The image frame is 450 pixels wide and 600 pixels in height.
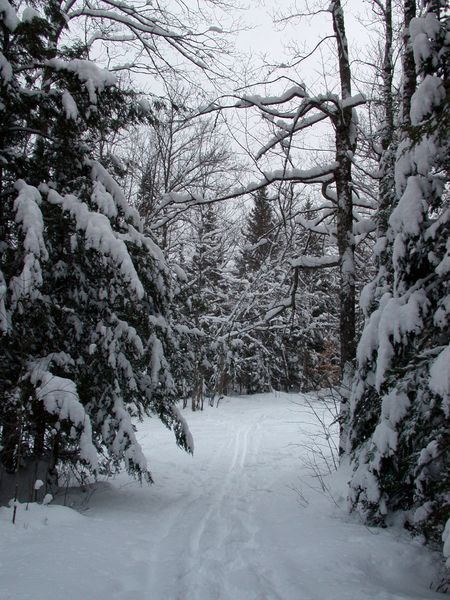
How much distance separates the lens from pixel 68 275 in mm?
6215

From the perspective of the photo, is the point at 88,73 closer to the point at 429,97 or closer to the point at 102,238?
the point at 102,238

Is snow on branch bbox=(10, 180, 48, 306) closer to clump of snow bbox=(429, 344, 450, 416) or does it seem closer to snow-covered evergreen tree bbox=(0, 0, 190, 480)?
snow-covered evergreen tree bbox=(0, 0, 190, 480)

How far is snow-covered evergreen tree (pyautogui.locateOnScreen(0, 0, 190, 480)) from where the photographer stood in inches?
201

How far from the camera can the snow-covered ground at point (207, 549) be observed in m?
3.45

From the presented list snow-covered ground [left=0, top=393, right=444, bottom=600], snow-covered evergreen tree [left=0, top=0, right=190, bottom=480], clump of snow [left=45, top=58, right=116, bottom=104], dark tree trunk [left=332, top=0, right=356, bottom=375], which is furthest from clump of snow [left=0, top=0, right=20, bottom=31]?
snow-covered ground [left=0, top=393, right=444, bottom=600]

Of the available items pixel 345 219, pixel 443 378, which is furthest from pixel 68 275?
pixel 443 378

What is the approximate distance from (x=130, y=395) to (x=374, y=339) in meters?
3.77

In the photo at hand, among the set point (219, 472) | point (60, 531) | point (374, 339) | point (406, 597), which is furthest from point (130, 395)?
point (406, 597)

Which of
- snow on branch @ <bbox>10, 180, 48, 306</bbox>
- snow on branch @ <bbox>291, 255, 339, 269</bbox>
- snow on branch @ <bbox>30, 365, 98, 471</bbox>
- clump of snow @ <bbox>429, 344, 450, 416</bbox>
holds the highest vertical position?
snow on branch @ <bbox>291, 255, 339, 269</bbox>

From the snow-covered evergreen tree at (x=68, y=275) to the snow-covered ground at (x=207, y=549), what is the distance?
0.77 meters

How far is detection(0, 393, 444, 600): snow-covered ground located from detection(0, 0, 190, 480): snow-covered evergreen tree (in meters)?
0.77

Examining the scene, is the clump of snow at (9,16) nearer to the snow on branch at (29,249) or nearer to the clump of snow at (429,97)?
the snow on branch at (29,249)

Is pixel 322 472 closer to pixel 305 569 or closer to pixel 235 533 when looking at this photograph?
pixel 235 533

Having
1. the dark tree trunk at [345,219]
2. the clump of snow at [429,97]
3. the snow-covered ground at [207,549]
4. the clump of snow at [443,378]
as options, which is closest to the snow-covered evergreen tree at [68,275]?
the snow-covered ground at [207,549]
